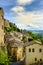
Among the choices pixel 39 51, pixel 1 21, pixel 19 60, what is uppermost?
pixel 1 21

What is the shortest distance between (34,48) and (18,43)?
41.9 feet

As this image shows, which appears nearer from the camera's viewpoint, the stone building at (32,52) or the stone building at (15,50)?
the stone building at (32,52)

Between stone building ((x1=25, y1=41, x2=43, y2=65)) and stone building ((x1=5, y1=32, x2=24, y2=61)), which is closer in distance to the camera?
stone building ((x1=25, y1=41, x2=43, y2=65))

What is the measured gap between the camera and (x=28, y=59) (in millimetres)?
43125

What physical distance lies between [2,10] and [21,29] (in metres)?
38.4

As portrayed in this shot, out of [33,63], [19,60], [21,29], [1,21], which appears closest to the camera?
[1,21]

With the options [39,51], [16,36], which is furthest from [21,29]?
[39,51]

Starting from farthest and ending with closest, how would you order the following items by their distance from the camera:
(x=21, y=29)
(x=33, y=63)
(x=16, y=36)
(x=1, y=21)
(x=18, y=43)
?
(x=21, y=29), (x=16, y=36), (x=18, y=43), (x=33, y=63), (x=1, y=21)

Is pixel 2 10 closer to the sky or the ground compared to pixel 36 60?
closer to the sky

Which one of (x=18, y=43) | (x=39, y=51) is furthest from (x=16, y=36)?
(x=39, y=51)

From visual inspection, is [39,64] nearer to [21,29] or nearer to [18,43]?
[18,43]

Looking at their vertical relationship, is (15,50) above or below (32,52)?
below

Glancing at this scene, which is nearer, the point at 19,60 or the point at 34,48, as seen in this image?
the point at 34,48

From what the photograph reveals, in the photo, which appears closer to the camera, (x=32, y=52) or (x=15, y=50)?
(x=32, y=52)
